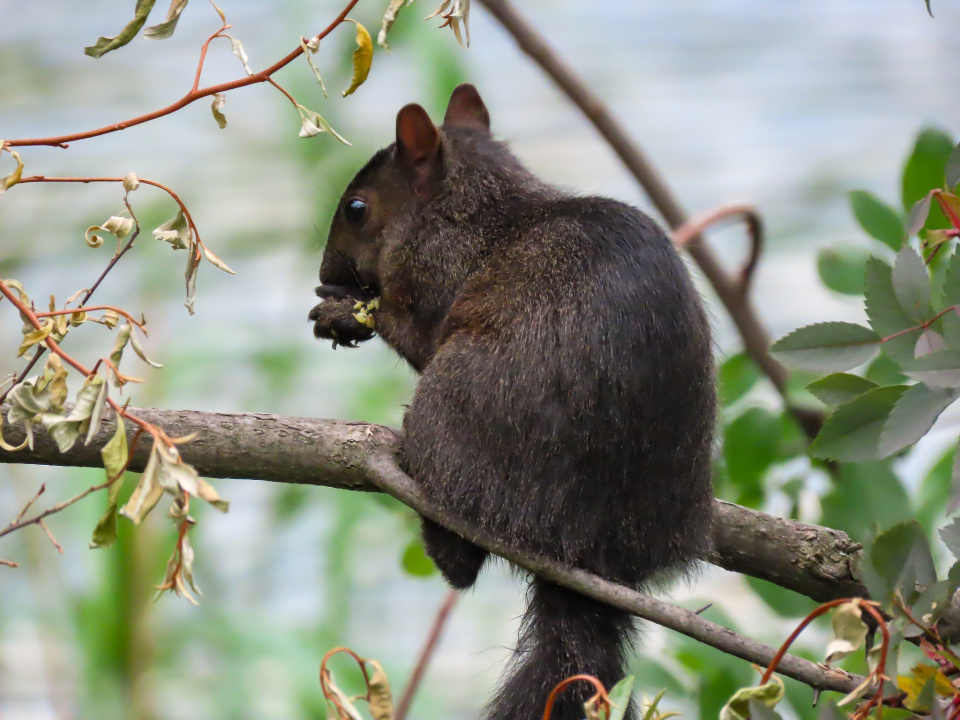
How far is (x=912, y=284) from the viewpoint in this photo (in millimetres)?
1312

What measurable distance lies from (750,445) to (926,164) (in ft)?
2.45

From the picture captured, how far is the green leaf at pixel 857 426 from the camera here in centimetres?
134

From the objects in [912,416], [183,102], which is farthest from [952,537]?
[183,102]

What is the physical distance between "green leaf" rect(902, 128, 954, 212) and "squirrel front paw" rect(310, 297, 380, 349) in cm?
113

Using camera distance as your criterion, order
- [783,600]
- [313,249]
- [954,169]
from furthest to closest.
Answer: [313,249] → [783,600] → [954,169]

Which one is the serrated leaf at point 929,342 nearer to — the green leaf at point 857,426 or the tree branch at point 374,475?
the green leaf at point 857,426

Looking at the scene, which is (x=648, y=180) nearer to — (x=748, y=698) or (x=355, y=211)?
(x=355, y=211)

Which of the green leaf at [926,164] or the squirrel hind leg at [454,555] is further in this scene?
the green leaf at [926,164]

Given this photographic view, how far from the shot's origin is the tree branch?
5.18ft

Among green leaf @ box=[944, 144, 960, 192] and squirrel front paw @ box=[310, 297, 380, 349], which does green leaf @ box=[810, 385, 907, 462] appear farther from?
squirrel front paw @ box=[310, 297, 380, 349]

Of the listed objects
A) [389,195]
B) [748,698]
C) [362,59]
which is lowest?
[389,195]

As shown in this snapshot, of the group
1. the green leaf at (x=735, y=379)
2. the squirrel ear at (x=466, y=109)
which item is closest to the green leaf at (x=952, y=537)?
the green leaf at (x=735, y=379)

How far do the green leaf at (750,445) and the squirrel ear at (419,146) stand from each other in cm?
91

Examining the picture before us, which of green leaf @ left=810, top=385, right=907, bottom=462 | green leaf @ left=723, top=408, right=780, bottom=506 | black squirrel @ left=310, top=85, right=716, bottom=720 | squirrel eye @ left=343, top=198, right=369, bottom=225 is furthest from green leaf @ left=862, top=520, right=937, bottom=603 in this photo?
squirrel eye @ left=343, top=198, right=369, bottom=225
